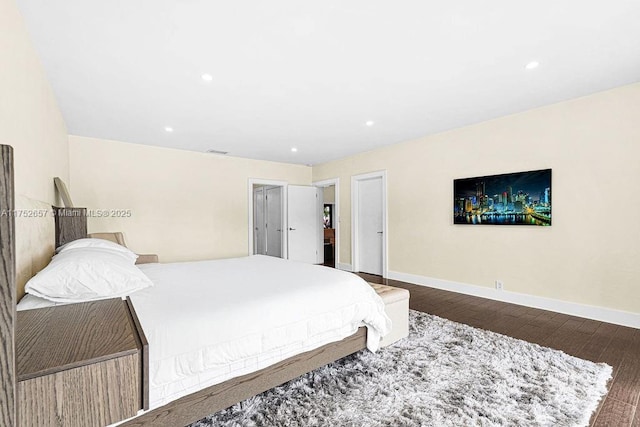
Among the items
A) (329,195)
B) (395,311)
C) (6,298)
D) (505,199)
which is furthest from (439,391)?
(329,195)

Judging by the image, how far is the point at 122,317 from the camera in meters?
1.08

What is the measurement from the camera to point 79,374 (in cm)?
77

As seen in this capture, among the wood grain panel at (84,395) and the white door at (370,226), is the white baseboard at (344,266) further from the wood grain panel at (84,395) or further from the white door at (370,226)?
the wood grain panel at (84,395)

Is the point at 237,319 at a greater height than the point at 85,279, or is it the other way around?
the point at 85,279

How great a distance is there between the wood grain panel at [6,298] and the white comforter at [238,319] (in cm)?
71

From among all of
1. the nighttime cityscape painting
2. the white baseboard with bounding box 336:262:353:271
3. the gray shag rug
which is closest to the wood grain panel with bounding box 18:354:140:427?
the gray shag rug

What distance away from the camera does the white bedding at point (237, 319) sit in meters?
1.38

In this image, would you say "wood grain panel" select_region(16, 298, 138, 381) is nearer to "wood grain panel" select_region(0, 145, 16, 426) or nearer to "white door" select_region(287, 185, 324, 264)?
"wood grain panel" select_region(0, 145, 16, 426)

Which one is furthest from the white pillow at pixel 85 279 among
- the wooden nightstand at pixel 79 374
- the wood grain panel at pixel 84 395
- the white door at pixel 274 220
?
the white door at pixel 274 220

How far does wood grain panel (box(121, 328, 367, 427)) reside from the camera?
138cm

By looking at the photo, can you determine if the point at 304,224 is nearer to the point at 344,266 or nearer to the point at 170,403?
the point at 344,266

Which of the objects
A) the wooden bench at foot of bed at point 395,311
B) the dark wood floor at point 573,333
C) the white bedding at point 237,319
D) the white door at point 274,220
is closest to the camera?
the white bedding at point 237,319

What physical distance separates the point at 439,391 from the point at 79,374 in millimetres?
1913

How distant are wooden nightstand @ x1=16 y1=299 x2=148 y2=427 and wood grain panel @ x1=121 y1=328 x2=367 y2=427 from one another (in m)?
0.66
